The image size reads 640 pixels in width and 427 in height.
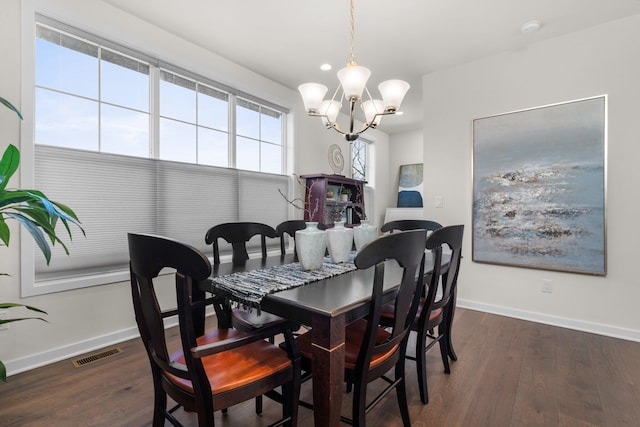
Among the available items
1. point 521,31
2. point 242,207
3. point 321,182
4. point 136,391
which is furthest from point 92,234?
point 521,31

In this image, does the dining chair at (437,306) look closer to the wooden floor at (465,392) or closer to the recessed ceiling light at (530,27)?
the wooden floor at (465,392)

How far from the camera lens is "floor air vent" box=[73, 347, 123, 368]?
2191mm

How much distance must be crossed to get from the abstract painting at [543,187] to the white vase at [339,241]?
2143 mm

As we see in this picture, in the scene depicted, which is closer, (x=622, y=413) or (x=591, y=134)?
(x=622, y=413)

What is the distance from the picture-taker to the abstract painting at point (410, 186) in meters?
5.96

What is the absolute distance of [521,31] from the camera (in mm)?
2820

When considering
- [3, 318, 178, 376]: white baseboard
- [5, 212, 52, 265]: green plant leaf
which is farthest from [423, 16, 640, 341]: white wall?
[5, 212, 52, 265]: green plant leaf

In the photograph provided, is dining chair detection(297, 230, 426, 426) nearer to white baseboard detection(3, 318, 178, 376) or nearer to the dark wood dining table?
the dark wood dining table

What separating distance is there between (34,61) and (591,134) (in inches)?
173

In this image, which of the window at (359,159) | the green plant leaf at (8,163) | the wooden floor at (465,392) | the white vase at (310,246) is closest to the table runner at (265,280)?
the white vase at (310,246)

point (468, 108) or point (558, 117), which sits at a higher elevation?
point (468, 108)

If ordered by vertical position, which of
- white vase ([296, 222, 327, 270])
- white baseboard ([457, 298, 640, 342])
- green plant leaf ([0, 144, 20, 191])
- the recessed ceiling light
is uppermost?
the recessed ceiling light

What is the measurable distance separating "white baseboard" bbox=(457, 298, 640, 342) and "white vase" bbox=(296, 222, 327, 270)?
249cm

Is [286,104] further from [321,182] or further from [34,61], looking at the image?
[34,61]
